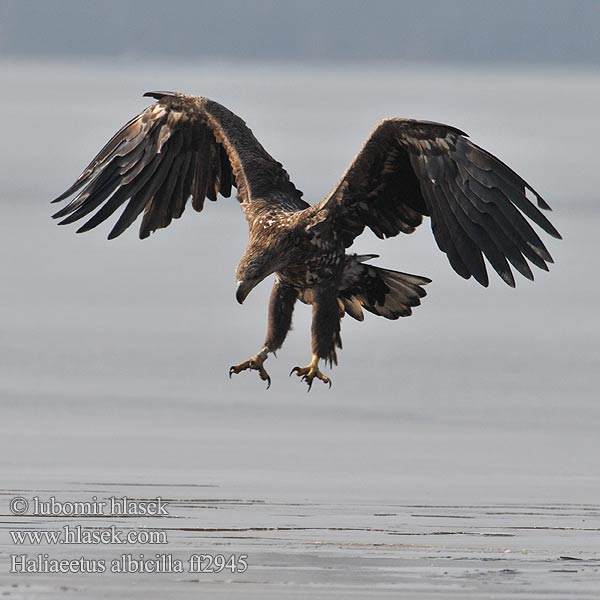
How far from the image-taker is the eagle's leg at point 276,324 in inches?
448

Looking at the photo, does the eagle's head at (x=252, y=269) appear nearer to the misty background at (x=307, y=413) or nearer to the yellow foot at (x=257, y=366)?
the yellow foot at (x=257, y=366)

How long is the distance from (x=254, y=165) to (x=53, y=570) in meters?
3.56

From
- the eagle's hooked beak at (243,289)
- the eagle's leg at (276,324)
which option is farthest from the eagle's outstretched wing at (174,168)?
the eagle's hooked beak at (243,289)

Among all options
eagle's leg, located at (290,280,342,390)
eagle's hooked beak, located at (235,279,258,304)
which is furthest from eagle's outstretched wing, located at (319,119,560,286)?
eagle's hooked beak, located at (235,279,258,304)

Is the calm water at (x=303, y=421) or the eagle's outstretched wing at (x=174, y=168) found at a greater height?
the eagle's outstretched wing at (x=174, y=168)

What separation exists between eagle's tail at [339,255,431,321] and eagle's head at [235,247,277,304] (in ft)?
2.69

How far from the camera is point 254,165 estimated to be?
476 inches

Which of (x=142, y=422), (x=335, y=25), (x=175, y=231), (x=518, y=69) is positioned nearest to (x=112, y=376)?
(x=142, y=422)

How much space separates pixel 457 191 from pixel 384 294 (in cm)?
109

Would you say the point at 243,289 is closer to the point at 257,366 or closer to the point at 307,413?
the point at 257,366

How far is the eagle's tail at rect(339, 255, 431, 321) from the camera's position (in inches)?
481

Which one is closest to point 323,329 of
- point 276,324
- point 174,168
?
point 276,324

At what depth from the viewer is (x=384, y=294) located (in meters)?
12.3

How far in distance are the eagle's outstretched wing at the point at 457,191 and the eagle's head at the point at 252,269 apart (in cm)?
56
